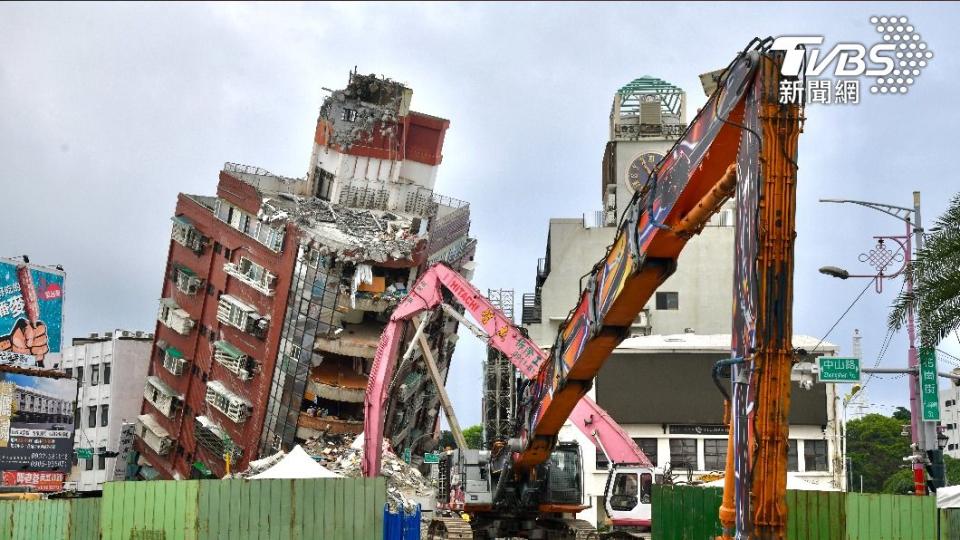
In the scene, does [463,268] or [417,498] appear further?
[463,268]

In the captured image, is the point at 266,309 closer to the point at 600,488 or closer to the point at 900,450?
the point at 600,488

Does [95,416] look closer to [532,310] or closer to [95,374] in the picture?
[95,374]

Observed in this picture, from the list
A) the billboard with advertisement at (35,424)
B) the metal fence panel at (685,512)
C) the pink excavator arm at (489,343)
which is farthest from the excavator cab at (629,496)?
the billboard with advertisement at (35,424)

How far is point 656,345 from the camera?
6344 cm

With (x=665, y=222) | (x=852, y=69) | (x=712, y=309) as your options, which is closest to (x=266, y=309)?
(x=712, y=309)

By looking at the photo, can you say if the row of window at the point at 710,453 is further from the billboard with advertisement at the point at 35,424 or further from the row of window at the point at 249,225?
the billboard with advertisement at the point at 35,424

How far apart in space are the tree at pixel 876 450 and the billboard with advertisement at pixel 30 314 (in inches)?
2465

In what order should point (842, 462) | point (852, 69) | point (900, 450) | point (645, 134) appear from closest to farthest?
1. point (852, 69)
2. point (842, 462)
3. point (645, 134)
4. point (900, 450)

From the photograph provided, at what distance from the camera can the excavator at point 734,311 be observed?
1727 centimetres

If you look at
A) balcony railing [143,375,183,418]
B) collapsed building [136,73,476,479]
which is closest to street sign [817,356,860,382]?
collapsed building [136,73,476,479]

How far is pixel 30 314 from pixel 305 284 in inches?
518

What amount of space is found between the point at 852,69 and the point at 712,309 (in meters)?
57.5

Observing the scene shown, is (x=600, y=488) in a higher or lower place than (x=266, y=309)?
lower

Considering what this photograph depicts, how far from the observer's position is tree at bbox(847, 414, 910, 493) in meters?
102
